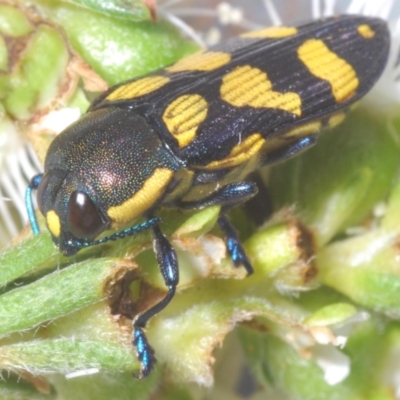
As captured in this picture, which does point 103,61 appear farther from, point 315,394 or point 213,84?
point 315,394

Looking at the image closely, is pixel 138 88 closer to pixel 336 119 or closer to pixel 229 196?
pixel 229 196

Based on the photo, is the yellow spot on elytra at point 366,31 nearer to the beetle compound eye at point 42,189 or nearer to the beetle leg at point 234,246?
the beetle leg at point 234,246

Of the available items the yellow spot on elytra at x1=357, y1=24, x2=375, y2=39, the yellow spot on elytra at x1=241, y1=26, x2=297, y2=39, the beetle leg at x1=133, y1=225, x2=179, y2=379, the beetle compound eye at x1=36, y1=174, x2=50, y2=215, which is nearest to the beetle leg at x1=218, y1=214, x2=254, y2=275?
the beetle leg at x1=133, y1=225, x2=179, y2=379

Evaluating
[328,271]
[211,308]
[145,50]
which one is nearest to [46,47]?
[145,50]

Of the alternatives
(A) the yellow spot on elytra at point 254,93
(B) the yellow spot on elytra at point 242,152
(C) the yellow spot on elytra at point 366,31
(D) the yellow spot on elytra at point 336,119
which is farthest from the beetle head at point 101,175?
(C) the yellow spot on elytra at point 366,31

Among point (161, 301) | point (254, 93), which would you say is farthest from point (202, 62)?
point (161, 301)

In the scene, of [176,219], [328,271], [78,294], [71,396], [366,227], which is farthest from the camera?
[366,227]

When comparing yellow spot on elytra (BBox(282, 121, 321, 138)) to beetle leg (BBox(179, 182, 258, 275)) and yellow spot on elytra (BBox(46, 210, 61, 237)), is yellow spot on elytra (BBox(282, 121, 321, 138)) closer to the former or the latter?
beetle leg (BBox(179, 182, 258, 275))
